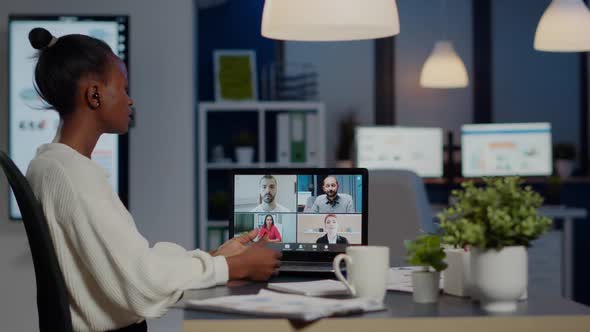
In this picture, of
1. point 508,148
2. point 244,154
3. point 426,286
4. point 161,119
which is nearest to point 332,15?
point 426,286

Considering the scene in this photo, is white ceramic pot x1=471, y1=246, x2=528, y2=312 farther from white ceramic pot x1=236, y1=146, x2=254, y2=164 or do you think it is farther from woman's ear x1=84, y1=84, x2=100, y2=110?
white ceramic pot x1=236, y1=146, x2=254, y2=164

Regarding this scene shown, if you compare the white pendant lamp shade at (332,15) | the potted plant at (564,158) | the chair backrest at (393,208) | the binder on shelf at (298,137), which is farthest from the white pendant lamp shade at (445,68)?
the white pendant lamp shade at (332,15)

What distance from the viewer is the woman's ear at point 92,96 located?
228 cm

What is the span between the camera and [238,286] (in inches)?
86.4

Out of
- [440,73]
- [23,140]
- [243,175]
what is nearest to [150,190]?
[23,140]

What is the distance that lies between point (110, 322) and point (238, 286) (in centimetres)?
29

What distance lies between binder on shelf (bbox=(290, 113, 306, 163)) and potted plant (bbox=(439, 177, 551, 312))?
13.1 ft

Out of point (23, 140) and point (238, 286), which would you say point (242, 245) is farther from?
point (23, 140)

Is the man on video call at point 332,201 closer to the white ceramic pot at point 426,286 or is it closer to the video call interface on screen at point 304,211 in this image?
the video call interface on screen at point 304,211

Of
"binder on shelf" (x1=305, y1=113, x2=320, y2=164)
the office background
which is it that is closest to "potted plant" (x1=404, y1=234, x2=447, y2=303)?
"binder on shelf" (x1=305, y1=113, x2=320, y2=164)

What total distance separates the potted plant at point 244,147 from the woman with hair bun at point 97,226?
3.71 meters

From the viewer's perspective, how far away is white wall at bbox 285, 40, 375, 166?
6.87 m

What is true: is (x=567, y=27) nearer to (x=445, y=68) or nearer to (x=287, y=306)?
(x=445, y=68)

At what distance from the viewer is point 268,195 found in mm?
2557
